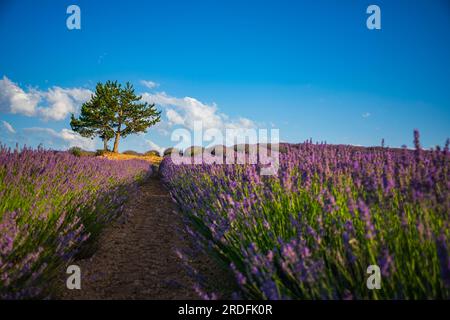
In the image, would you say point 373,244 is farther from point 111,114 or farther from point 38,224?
point 111,114

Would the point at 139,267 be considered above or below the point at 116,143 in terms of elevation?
below

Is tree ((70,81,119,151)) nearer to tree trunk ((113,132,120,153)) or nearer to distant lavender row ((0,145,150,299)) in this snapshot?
tree trunk ((113,132,120,153))

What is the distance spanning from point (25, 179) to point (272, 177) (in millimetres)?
2393

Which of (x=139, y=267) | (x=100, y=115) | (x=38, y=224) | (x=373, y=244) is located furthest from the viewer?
(x=100, y=115)

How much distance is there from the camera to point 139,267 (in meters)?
2.58

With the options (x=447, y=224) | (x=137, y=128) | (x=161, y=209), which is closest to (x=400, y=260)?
(x=447, y=224)

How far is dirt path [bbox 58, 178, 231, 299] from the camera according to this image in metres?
2.08

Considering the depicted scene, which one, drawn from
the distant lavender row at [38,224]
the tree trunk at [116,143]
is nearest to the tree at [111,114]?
the tree trunk at [116,143]

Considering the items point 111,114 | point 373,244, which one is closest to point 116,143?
point 111,114

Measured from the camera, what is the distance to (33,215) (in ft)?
6.71

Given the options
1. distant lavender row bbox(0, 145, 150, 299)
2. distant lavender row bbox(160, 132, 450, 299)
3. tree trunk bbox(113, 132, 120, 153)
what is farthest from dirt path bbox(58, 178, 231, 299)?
tree trunk bbox(113, 132, 120, 153)

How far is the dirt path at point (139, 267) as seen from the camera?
81.9 inches

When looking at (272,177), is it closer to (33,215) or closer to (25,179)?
(33,215)

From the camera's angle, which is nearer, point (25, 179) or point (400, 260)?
→ point (400, 260)
